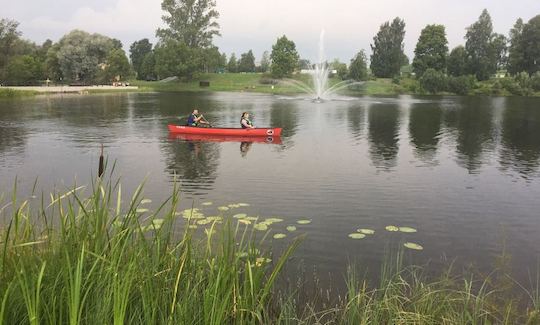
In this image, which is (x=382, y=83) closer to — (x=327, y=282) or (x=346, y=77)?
(x=346, y=77)

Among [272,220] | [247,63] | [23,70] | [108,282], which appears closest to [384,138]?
[272,220]

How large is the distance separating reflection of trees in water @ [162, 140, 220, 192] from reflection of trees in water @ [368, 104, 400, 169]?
327 inches

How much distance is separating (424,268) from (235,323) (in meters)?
6.17

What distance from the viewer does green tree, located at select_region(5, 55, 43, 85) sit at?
90750 mm

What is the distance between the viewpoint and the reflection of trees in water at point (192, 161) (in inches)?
748

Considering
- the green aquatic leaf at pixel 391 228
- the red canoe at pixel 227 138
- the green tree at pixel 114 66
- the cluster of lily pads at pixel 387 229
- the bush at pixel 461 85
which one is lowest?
the cluster of lily pads at pixel 387 229

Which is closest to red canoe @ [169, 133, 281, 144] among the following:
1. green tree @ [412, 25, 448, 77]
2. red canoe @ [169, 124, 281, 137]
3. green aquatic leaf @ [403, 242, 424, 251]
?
red canoe @ [169, 124, 281, 137]

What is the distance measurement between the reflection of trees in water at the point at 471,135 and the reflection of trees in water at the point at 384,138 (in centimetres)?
363

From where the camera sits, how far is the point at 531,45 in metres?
105

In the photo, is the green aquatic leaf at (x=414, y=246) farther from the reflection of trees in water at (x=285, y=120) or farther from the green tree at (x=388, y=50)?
the green tree at (x=388, y=50)

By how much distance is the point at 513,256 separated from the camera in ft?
37.5

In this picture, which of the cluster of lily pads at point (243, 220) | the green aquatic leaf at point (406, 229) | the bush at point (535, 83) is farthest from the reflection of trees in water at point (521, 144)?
the bush at point (535, 83)

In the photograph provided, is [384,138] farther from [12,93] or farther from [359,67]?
[359,67]

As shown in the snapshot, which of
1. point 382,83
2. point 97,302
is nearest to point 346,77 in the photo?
point 382,83
